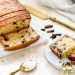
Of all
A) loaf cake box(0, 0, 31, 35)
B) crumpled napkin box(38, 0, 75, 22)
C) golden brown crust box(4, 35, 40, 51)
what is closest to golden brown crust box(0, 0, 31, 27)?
loaf cake box(0, 0, 31, 35)

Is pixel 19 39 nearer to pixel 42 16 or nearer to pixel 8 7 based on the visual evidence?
pixel 8 7

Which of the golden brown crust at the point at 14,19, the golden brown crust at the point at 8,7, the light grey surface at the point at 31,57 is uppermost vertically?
the golden brown crust at the point at 8,7

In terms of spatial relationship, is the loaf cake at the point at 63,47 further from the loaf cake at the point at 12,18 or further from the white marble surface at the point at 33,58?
the loaf cake at the point at 12,18

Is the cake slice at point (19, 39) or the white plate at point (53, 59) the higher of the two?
the cake slice at point (19, 39)

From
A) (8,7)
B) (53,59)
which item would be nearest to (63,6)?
(8,7)

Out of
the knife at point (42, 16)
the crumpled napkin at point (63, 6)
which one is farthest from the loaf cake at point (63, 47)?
the crumpled napkin at point (63, 6)

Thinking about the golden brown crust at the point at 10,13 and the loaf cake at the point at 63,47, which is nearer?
the loaf cake at the point at 63,47
